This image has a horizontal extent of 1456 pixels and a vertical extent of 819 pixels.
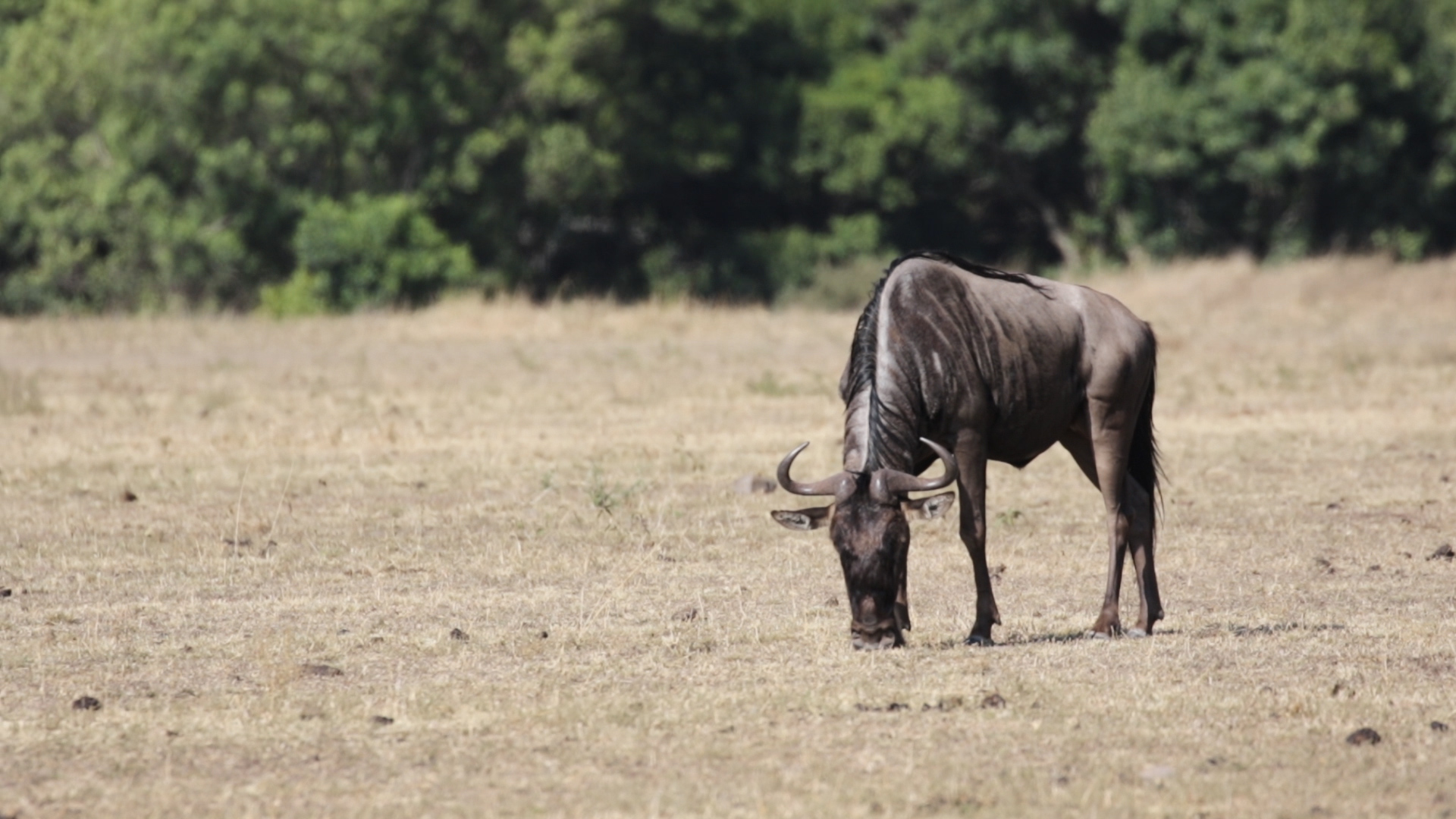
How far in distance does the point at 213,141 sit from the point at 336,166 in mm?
2670

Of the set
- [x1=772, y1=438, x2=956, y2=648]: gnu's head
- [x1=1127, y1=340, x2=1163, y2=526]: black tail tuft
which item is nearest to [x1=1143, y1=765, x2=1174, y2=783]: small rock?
[x1=772, y1=438, x2=956, y2=648]: gnu's head

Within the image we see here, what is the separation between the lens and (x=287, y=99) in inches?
1394

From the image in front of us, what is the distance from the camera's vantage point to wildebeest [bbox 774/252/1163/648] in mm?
8594

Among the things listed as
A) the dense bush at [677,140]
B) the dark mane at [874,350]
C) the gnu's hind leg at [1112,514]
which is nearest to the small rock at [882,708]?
the dark mane at [874,350]

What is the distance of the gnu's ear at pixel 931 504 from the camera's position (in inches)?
336

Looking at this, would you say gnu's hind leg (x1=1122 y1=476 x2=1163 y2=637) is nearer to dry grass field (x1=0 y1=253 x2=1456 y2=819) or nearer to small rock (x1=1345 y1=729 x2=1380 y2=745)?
dry grass field (x1=0 y1=253 x2=1456 y2=819)

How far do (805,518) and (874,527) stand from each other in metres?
0.44

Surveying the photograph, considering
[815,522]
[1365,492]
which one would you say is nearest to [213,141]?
[1365,492]

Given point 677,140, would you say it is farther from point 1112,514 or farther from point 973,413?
point 973,413

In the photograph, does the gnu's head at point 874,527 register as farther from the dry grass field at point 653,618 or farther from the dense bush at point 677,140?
the dense bush at point 677,140

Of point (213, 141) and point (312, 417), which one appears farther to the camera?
point (213, 141)

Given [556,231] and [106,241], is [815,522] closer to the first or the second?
[106,241]

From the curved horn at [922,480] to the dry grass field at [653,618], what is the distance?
2.52 ft

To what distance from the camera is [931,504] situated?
28.2 ft
